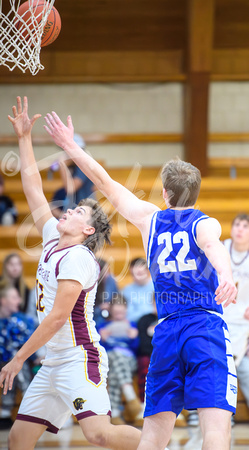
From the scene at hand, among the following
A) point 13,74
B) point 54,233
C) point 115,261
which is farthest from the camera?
point 13,74

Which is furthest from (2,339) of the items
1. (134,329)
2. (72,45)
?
(72,45)

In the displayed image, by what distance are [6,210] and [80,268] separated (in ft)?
18.6

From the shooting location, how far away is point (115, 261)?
27.6 ft

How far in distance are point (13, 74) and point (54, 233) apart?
6847 millimetres

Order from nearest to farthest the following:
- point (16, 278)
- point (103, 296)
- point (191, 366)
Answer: point (191, 366)
point (103, 296)
point (16, 278)

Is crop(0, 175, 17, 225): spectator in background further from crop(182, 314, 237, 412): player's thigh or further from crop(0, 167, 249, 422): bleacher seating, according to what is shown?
crop(182, 314, 237, 412): player's thigh

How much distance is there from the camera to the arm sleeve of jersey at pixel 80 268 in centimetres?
331

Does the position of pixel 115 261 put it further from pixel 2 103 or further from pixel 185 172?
pixel 185 172

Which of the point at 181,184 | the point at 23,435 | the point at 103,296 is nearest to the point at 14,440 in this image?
the point at 23,435

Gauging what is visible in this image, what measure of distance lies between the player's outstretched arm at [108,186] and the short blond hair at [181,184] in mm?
169

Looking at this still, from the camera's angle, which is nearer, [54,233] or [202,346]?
[202,346]

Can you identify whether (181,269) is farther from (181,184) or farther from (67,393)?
(67,393)

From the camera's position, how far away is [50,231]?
3.75 m

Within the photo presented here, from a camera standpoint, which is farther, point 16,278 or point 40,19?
point 16,278
